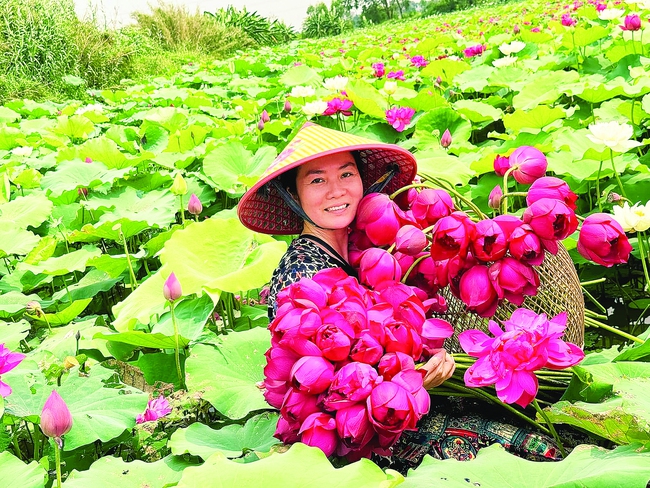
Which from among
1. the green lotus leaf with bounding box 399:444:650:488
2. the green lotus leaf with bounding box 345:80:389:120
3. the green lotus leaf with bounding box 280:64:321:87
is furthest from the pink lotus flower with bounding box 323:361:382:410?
the green lotus leaf with bounding box 280:64:321:87

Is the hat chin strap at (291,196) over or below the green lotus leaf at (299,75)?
below

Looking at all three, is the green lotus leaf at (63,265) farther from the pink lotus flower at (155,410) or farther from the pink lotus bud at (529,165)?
the pink lotus bud at (529,165)

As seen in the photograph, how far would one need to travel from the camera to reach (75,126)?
12.2 feet

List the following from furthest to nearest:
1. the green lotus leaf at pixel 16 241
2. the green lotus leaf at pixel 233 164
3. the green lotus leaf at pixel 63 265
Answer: the green lotus leaf at pixel 233 164
the green lotus leaf at pixel 16 241
the green lotus leaf at pixel 63 265

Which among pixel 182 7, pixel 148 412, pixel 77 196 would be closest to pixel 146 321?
pixel 148 412

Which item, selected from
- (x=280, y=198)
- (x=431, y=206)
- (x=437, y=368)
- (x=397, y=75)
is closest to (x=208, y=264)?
(x=280, y=198)

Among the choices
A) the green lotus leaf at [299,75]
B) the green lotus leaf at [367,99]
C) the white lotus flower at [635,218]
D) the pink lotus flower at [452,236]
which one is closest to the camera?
the pink lotus flower at [452,236]

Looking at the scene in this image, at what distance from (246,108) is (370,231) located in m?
2.84

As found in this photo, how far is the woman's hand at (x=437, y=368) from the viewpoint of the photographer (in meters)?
0.95

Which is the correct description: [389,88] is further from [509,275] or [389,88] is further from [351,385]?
[351,385]

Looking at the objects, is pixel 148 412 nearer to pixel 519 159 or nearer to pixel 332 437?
pixel 332 437

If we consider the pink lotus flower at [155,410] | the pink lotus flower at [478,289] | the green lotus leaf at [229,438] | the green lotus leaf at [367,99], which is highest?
the green lotus leaf at [367,99]

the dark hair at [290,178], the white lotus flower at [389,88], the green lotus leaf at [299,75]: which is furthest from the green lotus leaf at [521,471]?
the green lotus leaf at [299,75]

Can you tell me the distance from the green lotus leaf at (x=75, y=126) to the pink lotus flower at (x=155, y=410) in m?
2.77
